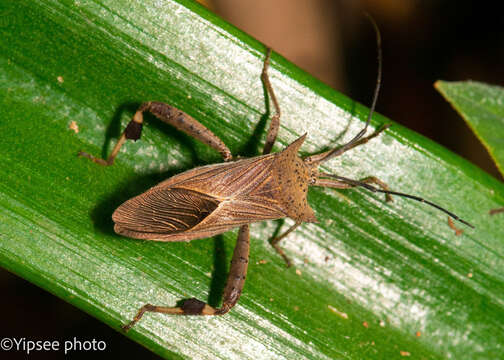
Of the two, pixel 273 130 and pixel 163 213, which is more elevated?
pixel 273 130

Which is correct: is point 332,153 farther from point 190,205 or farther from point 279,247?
point 190,205

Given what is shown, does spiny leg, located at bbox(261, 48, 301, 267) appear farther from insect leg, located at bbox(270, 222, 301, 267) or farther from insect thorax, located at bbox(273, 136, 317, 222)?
insect thorax, located at bbox(273, 136, 317, 222)

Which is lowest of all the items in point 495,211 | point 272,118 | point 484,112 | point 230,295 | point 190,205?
point 230,295

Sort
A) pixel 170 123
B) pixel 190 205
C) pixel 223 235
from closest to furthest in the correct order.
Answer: pixel 190 205 → pixel 170 123 → pixel 223 235

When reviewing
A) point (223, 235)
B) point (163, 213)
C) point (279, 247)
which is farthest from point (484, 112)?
point (163, 213)

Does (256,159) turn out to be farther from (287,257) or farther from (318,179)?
(287,257)

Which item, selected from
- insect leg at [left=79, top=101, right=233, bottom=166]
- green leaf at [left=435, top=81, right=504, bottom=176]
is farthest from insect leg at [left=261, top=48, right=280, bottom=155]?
green leaf at [left=435, top=81, right=504, bottom=176]
